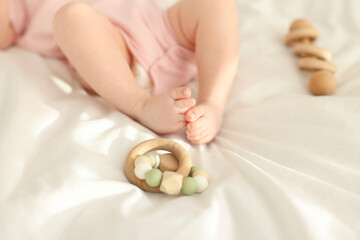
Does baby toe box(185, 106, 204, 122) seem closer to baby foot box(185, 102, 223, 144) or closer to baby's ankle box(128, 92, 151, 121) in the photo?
baby foot box(185, 102, 223, 144)

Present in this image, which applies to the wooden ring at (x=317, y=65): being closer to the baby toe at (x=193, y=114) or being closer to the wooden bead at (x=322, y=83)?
the wooden bead at (x=322, y=83)

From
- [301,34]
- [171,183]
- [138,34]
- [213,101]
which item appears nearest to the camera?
[171,183]

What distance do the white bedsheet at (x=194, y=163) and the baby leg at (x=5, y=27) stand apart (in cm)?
3

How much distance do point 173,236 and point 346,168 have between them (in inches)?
12.3

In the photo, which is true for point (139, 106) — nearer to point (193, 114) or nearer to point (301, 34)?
point (193, 114)

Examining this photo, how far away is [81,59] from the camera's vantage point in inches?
30.8

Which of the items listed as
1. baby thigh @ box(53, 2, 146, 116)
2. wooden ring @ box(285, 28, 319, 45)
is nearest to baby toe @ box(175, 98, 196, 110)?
baby thigh @ box(53, 2, 146, 116)

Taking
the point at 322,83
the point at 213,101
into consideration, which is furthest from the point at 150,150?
the point at 322,83

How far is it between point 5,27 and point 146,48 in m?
0.36

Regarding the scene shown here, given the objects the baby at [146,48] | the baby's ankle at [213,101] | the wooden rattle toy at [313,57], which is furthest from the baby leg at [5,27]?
the wooden rattle toy at [313,57]

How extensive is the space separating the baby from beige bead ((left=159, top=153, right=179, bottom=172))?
0.24ft

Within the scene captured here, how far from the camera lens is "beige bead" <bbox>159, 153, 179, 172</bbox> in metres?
0.67

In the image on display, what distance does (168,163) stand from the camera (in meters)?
0.68

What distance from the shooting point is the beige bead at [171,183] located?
0.60 m
